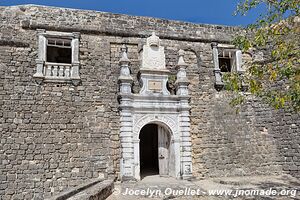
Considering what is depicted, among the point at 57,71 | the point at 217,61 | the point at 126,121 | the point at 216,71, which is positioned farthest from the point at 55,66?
the point at 217,61

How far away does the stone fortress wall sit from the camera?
294 inches

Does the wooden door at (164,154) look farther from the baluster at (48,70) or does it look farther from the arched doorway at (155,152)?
the baluster at (48,70)

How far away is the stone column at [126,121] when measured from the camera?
7738mm

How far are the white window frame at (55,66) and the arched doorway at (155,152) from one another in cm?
321

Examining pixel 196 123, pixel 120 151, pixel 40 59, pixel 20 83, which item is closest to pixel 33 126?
pixel 20 83

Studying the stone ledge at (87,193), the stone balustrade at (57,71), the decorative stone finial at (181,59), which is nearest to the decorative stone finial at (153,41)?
the decorative stone finial at (181,59)

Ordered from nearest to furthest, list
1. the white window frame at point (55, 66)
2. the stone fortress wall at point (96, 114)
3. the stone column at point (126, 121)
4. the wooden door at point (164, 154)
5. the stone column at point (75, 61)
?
the stone fortress wall at point (96, 114) → the stone column at point (126, 121) → the white window frame at point (55, 66) → the stone column at point (75, 61) → the wooden door at point (164, 154)

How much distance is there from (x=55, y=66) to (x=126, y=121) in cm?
277

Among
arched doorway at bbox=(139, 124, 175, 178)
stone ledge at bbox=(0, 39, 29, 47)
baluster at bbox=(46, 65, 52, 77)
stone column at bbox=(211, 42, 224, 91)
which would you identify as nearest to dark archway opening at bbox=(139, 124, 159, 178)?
arched doorway at bbox=(139, 124, 175, 178)

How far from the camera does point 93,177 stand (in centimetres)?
761

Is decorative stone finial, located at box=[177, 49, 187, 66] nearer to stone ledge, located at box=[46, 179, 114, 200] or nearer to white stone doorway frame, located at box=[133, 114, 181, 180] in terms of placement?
white stone doorway frame, located at box=[133, 114, 181, 180]

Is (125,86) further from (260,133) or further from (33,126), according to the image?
(260,133)

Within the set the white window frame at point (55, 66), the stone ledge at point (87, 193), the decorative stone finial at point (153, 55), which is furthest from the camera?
the decorative stone finial at point (153, 55)

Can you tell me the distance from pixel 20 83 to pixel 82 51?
2089 mm
